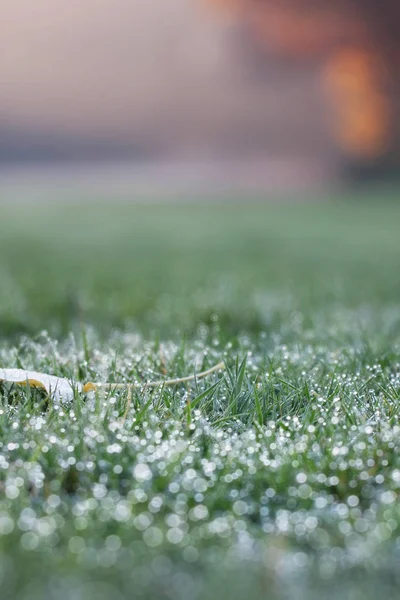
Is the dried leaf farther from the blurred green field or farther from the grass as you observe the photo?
the blurred green field

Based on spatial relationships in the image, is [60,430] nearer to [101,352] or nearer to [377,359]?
[101,352]

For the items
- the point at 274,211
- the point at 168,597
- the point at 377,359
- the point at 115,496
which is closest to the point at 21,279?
the point at 377,359

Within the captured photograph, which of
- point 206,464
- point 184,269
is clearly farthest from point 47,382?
point 184,269

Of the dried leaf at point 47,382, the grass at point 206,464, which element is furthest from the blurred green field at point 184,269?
the dried leaf at point 47,382

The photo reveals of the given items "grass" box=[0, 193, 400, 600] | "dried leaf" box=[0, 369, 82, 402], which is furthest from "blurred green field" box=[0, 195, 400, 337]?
"dried leaf" box=[0, 369, 82, 402]

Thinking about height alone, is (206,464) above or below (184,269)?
above

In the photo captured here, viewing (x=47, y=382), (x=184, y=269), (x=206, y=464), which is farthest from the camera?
(x=184, y=269)

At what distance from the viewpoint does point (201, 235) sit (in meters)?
9.52

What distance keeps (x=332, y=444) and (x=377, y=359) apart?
0.83 metres

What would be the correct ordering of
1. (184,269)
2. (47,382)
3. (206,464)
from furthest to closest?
(184,269) → (47,382) → (206,464)

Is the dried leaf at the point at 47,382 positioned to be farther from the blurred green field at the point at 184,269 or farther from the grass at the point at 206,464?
the blurred green field at the point at 184,269

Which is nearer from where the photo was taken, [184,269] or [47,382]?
[47,382]

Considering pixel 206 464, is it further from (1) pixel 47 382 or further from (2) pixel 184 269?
(2) pixel 184 269

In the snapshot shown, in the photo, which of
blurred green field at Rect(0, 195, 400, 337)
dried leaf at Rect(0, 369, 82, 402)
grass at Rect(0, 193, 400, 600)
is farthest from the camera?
blurred green field at Rect(0, 195, 400, 337)
